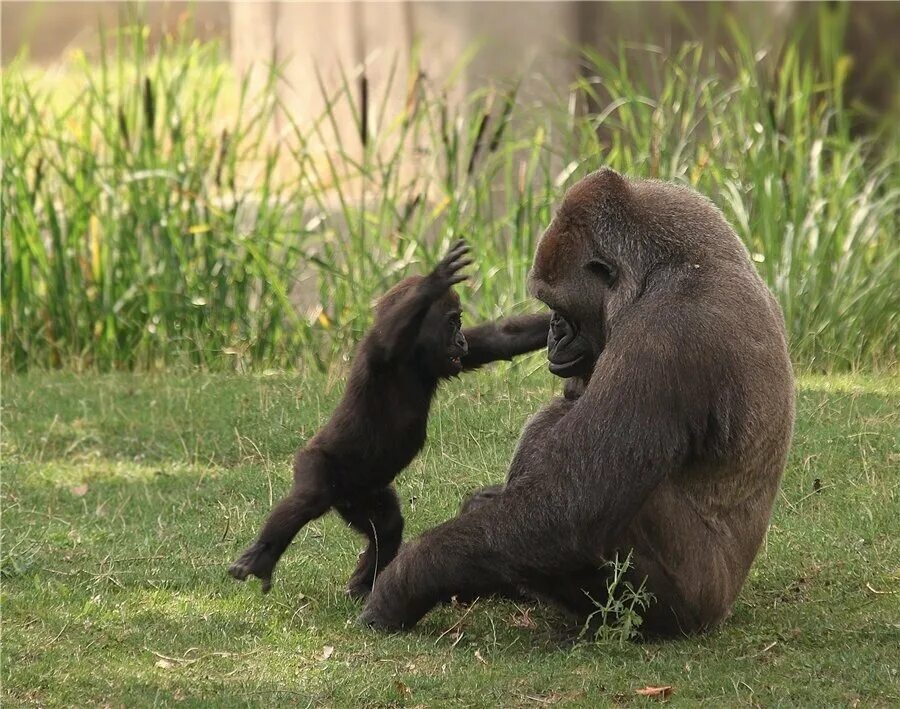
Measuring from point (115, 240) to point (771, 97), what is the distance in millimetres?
4085

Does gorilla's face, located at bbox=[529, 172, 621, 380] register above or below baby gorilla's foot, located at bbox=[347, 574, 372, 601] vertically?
above

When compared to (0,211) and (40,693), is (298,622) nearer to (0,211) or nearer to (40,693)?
(40,693)

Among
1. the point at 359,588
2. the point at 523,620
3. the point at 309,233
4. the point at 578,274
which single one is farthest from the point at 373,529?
the point at 309,233

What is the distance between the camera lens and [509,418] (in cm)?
642

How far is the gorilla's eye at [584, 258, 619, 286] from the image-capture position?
418 cm

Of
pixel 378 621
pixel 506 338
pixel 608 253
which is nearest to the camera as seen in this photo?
pixel 608 253

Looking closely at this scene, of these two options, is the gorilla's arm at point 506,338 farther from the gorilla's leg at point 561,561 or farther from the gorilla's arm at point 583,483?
the gorilla's leg at point 561,561

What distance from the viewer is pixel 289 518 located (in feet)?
14.8

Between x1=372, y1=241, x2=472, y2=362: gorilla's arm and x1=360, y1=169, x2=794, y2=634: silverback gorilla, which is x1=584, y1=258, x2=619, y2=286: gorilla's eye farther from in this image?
x1=372, y1=241, x2=472, y2=362: gorilla's arm

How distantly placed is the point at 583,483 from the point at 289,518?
3.50ft

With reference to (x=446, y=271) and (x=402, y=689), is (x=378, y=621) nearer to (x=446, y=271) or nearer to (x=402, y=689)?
(x=402, y=689)

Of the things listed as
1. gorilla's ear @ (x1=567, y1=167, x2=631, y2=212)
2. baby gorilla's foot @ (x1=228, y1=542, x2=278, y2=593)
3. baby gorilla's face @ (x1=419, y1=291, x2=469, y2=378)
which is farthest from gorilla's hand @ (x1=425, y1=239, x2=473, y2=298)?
baby gorilla's foot @ (x1=228, y1=542, x2=278, y2=593)

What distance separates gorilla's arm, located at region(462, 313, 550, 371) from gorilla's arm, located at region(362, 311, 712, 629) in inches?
30.1

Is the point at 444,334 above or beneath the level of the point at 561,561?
above
